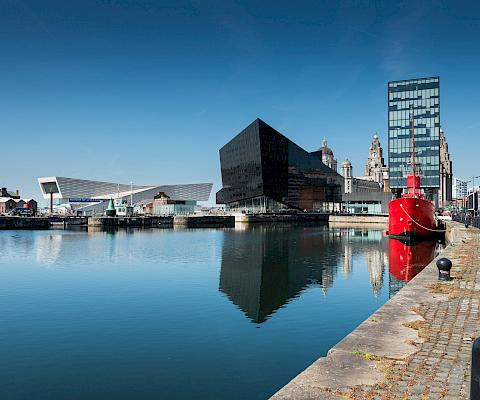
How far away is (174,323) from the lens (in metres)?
19.4

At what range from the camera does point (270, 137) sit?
5640 inches

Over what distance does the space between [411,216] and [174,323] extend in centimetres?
4985

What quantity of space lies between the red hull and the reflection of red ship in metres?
3.70

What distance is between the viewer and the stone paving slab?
8.05 meters

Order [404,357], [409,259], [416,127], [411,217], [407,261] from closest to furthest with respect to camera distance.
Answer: [404,357], [407,261], [409,259], [411,217], [416,127]

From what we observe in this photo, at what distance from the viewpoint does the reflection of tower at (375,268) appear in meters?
28.9

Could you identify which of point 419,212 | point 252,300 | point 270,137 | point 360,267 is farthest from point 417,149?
point 252,300

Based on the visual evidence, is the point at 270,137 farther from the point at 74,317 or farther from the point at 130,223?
the point at 74,317

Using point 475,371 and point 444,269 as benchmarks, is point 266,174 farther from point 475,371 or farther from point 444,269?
point 475,371

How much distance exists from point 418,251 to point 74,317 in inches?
1534

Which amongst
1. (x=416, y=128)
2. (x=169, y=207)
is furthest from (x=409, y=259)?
(x=169, y=207)

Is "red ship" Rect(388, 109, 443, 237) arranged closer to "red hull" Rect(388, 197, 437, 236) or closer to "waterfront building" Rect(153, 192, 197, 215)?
"red hull" Rect(388, 197, 437, 236)

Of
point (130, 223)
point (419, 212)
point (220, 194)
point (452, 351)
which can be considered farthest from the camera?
point (220, 194)

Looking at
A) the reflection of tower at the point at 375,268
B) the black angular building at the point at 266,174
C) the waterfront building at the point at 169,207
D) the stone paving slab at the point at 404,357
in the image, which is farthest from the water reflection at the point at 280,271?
the waterfront building at the point at 169,207
